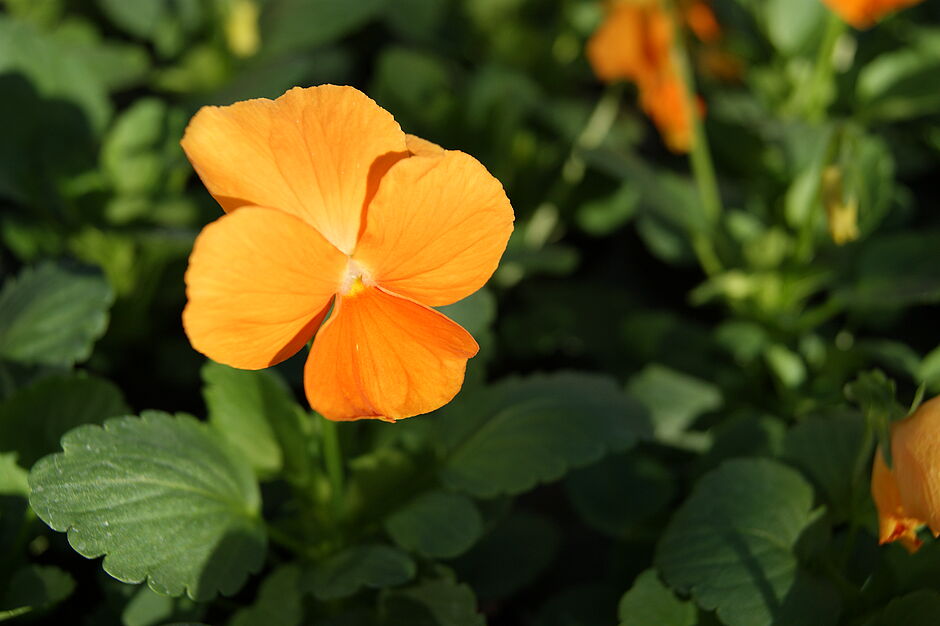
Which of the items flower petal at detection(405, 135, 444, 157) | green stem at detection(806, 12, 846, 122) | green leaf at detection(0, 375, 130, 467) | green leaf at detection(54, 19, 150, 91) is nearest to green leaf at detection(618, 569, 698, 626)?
flower petal at detection(405, 135, 444, 157)

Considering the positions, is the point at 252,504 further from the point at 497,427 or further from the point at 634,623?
the point at 634,623

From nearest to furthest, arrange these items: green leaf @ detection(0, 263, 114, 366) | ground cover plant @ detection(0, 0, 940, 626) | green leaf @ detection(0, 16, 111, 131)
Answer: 1. ground cover plant @ detection(0, 0, 940, 626)
2. green leaf @ detection(0, 263, 114, 366)
3. green leaf @ detection(0, 16, 111, 131)

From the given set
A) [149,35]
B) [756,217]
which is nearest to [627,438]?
[756,217]

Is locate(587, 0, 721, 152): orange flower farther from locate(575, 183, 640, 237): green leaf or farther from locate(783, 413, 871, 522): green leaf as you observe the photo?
locate(783, 413, 871, 522): green leaf

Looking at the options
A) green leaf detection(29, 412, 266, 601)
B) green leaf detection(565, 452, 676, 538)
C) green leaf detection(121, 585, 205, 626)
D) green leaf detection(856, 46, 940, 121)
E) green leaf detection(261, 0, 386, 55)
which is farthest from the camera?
green leaf detection(261, 0, 386, 55)

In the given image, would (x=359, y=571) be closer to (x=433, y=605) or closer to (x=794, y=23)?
(x=433, y=605)

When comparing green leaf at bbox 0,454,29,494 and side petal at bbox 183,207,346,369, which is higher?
side petal at bbox 183,207,346,369

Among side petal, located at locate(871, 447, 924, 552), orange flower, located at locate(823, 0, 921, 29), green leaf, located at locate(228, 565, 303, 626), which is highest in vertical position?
orange flower, located at locate(823, 0, 921, 29)

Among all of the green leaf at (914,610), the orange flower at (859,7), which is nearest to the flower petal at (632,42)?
the orange flower at (859,7)

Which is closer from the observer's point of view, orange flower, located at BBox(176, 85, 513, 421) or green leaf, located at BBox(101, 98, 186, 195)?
orange flower, located at BBox(176, 85, 513, 421)
